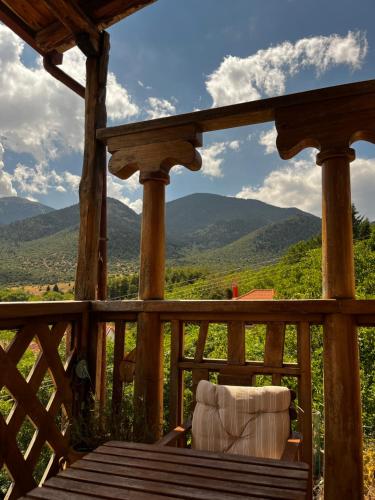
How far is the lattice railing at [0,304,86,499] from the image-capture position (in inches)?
84.1

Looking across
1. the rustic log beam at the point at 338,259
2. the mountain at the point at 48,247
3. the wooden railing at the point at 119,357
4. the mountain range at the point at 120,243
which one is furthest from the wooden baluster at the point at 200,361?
the mountain at the point at 48,247

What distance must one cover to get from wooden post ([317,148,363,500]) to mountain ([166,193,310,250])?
34.0 meters

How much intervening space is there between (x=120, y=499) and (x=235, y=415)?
986 millimetres

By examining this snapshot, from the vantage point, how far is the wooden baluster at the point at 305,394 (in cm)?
222

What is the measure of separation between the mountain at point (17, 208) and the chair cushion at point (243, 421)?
255ft

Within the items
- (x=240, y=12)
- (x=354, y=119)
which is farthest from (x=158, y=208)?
(x=240, y=12)

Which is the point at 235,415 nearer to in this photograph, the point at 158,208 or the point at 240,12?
the point at 158,208

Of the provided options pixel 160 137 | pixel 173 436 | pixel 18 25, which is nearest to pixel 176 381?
pixel 173 436

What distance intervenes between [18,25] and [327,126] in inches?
109

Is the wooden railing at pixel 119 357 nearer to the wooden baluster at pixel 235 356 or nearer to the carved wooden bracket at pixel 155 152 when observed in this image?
the wooden baluster at pixel 235 356

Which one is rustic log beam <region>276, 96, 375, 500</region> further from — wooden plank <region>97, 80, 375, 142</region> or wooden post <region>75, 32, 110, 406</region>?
wooden post <region>75, 32, 110, 406</region>

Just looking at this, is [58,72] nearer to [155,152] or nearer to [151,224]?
[155,152]

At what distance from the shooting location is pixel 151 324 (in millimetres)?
2664

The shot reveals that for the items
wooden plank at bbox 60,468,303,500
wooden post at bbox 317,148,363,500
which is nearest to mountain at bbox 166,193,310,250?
wooden post at bbox 317,148,363,500
